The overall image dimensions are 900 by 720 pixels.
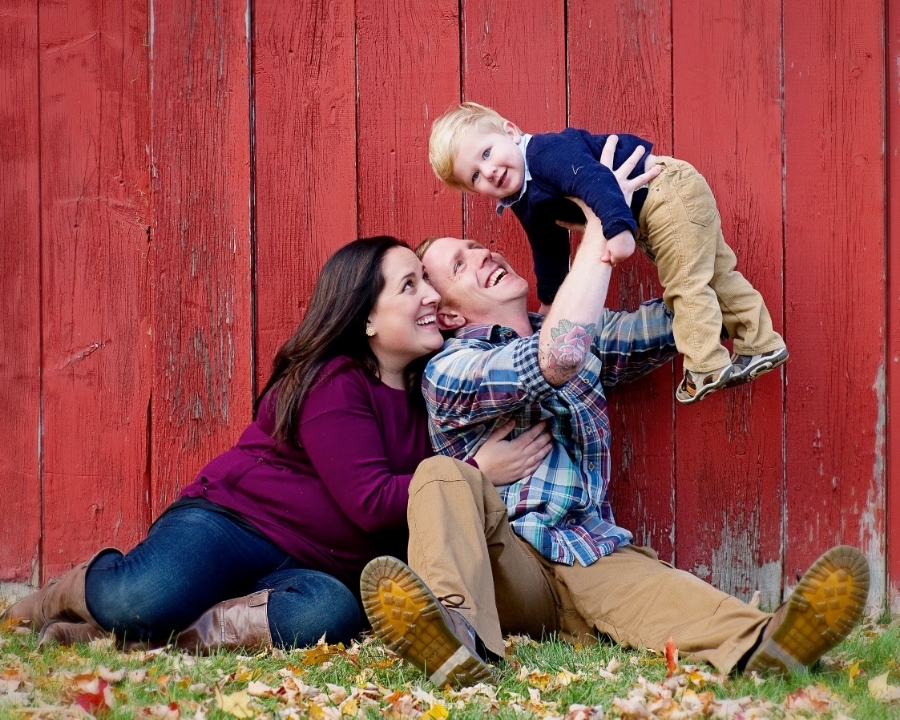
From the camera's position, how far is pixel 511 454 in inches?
116

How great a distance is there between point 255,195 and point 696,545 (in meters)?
1.98

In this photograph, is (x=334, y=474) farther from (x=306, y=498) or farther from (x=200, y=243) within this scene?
(x=200, y=243)

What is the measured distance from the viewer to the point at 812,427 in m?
3.30

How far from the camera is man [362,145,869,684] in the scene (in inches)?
88.2

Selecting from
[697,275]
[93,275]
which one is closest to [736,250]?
[697,275]

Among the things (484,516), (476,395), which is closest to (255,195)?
(476,395)

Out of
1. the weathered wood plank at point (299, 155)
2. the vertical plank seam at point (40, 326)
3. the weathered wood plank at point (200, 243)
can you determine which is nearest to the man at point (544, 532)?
the weathered wood plank at point (299, 155)

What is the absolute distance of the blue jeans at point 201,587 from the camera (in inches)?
109

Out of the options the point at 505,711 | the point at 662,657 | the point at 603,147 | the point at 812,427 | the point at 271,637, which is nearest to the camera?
the point at 505,711

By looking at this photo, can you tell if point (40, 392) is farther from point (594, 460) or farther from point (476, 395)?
point (594, 460)

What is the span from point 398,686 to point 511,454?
0.85 meters

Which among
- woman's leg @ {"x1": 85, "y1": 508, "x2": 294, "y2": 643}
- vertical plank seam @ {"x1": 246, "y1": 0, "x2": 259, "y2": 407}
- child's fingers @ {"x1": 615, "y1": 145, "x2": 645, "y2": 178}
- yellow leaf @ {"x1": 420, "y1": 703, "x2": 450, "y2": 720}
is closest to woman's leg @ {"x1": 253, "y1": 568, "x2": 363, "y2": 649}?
woman's leg @ {"x1": 85, "y1": 508, "x2": 294, "y2": 643}

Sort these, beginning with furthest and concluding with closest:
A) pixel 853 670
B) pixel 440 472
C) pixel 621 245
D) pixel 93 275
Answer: pixel 93 275 < pixel 621 245 < pixel 440 472 < pixel 853 670

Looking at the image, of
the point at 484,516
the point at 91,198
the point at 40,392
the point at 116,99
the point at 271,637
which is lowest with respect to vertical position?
the point at 271,637
